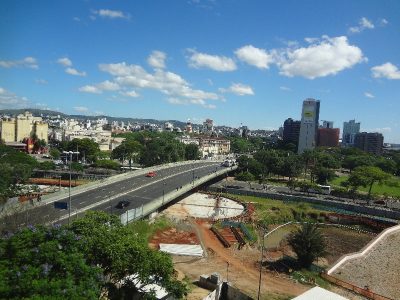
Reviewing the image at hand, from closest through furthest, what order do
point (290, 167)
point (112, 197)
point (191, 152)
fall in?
1. point (112, 197)
2. point (290, 167)
3. point (191, 152)

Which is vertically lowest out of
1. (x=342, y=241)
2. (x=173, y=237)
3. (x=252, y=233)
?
(x=342, y=241)

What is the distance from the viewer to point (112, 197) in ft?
208

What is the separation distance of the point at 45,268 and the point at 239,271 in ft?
89.5

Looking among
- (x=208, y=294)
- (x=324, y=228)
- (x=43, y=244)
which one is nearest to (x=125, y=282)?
(x=43, y=244)

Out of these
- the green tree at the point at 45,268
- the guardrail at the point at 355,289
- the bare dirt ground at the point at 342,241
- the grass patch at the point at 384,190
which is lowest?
the bare dirt ground at the point at 342,241

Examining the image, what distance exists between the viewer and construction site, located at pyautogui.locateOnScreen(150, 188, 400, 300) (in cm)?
4069

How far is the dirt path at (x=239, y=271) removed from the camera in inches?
1539

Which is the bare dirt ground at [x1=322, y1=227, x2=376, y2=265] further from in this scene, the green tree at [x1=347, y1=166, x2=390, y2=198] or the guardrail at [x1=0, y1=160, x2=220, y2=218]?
the guardrail at [x1=0, y1=160, x2=220, y2=218]

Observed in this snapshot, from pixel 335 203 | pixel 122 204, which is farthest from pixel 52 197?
pixel 335 203

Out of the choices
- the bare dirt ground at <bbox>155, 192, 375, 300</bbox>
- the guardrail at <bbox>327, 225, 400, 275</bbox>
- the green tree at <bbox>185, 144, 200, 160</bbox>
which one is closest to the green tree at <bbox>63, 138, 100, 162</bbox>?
the green tree at <bbox>185, 144, 200, 160</bbox>

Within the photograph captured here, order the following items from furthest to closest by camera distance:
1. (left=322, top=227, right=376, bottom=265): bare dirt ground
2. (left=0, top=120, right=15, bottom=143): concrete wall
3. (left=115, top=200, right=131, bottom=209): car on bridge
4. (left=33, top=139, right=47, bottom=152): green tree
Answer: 1. (left=0, top=120, right=15, bottom=143): concrete wall
2. (left=33, top=139, right=47, bottom=152): green tree
3. (left=322, top=227, right=376, bottom=265): bare dirt ground
4. (left=115, top=200, right=131, bottom=209): car on bridge

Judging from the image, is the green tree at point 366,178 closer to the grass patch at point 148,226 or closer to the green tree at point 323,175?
the green tree at point 323,175

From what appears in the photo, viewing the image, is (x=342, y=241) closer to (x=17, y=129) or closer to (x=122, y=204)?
(x=122, y=204)

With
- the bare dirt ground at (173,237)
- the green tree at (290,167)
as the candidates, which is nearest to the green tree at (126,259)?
the bare dirt ground at (173,237)
